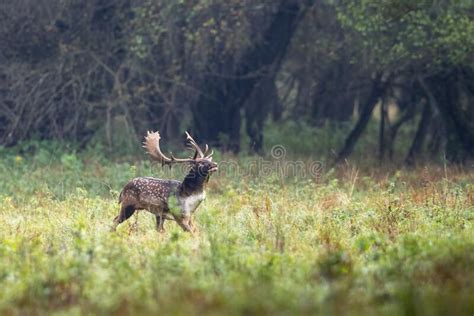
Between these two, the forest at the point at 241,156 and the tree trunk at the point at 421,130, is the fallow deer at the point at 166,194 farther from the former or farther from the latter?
the tree trunk at the point at 421,130

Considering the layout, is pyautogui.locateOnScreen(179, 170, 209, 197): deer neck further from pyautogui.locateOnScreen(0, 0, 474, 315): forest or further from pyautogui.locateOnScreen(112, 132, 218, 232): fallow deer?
pyautogui.locateOnScreen(0, 0, 474, 315): forest

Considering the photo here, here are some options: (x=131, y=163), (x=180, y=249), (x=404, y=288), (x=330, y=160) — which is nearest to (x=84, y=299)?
(x=180, y=249)

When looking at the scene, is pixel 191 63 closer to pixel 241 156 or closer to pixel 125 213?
pixel 241 156

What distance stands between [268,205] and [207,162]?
3.88 ft

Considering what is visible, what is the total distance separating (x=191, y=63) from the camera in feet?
73.0

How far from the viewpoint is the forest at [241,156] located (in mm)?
8086

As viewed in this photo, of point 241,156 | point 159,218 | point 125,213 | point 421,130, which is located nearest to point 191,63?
point 241,156

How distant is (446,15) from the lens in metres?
19.0

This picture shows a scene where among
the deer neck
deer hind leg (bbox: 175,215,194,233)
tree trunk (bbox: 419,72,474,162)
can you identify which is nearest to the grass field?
deer hind leg (bbox: 175,215,194,233)

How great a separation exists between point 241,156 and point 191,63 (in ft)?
7.91

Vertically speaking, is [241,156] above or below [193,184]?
below

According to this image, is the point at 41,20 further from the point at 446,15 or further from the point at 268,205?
the point at 268,205

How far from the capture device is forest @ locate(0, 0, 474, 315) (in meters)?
8.09

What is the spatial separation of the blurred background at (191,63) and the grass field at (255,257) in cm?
657
